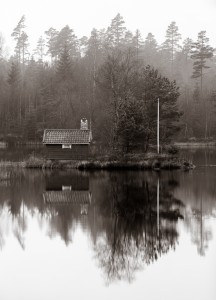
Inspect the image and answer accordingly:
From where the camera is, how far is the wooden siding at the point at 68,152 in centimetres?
3975

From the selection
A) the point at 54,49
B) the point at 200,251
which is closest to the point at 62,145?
the point at 200,251

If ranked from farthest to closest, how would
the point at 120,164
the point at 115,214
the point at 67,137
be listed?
1. the point at 67,137
2. the point at 120,164
3. the point at 115,214

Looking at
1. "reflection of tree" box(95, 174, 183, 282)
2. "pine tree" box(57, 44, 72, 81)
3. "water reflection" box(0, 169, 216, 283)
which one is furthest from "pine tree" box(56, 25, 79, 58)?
"reflection of tree" box(95, 174, 183, 282)

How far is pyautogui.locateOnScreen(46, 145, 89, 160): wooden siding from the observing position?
39.8 metres

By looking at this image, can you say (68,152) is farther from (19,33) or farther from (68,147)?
(19,33)

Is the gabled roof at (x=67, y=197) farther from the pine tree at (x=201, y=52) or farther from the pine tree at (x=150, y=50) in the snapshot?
the pine tree at (x=150, y=50)

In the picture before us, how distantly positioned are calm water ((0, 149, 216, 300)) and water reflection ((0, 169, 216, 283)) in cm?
3

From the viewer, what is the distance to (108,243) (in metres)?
13.1

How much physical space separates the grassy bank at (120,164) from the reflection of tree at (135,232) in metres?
13.5

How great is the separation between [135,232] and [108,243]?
58.7 inches

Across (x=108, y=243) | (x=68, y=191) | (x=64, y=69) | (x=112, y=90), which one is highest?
(x=64, y=69)

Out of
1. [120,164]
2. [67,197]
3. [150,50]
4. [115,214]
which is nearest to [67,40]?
[150,50]

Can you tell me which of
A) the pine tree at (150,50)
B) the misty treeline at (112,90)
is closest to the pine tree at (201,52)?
the misty treeline at (112,90)

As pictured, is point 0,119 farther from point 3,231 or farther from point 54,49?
point 3,231
